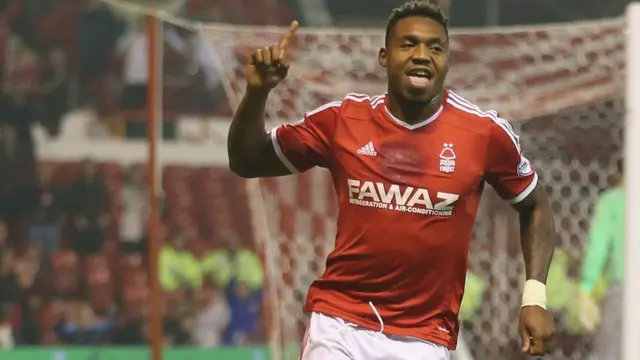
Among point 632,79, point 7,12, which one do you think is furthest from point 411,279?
point 7,12

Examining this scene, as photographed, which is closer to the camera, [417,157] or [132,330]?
[417,157]

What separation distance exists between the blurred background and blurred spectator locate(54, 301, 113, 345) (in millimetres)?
12

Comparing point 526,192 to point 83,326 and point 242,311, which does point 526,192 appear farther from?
point 83,326

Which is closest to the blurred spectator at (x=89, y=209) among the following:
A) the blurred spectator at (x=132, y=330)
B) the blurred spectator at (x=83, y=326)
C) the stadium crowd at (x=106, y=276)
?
the stadium crowd at (x=106, y=276)

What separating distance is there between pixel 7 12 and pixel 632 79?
5.62 metres

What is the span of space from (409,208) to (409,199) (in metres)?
0.02

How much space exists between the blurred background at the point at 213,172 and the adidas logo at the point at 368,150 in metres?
2.72

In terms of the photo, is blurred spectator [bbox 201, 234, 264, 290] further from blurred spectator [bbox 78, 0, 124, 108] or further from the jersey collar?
the jersey collar

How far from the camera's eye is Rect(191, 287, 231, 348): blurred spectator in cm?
805

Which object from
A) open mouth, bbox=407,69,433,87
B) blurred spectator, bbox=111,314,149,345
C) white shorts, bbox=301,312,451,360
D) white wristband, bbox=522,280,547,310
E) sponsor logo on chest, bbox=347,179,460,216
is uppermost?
open mouth, bbox=407,69,433,87

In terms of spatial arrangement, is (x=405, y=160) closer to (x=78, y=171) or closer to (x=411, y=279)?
(x=411, y=279)

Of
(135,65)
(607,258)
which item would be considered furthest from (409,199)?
(135,65)

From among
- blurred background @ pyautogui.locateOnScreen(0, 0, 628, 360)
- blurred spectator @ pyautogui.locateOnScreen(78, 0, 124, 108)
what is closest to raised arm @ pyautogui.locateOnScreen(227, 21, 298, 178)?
blurred background @ pyautogui.locateOnScreen(0, 0, 628, 360)

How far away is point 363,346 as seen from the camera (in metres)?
3.06
